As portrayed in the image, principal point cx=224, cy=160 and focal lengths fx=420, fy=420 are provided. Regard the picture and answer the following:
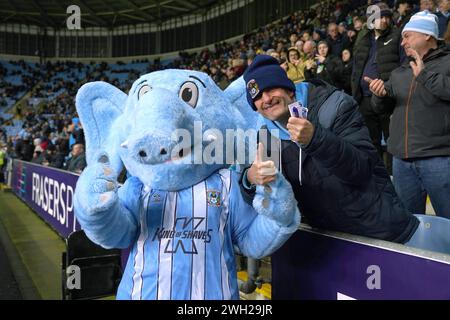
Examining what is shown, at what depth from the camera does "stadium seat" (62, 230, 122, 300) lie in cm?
242

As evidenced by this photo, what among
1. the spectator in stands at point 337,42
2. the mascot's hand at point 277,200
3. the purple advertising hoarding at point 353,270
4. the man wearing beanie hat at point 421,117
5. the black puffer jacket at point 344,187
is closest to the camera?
the purple advertising hoarding at point 353,270

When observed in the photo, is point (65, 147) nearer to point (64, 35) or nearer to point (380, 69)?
point (380, 69)

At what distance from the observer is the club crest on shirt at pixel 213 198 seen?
1.49 metres

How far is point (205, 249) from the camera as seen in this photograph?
56.4 inches

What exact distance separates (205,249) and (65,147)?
789 centimetres

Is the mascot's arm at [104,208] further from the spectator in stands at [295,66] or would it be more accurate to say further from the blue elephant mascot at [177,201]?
the spectator in stands at [295,66]

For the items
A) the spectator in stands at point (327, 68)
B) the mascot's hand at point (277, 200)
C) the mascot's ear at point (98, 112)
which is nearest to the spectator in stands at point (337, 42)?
the spectator in stands at point (327, 68)

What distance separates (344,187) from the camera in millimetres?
1475

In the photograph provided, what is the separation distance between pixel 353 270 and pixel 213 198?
0.52m

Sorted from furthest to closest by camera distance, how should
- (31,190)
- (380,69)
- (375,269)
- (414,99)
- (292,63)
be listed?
(31,190) → (292,63) → (380,69) → (414,99) → (375,269)

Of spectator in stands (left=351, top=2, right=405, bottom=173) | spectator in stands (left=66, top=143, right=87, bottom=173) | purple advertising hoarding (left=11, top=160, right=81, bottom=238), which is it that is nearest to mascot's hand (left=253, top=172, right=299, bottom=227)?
spectator in stands (left=351, top=2, right=405, bottom=173)

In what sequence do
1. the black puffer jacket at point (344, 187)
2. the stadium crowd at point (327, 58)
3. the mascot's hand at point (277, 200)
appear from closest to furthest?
1. the mascot's hand at point (277, 200)
2. the black puffer jacket at point (344, 187)
3. the stadium crowd at point (327, 58)

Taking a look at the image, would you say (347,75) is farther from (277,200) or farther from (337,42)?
(277,200)
